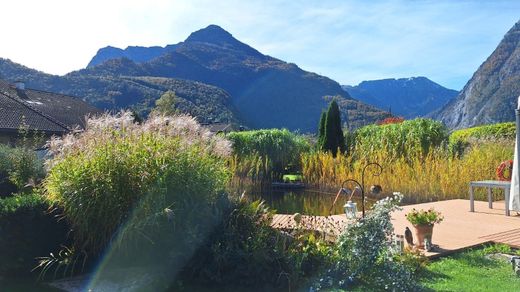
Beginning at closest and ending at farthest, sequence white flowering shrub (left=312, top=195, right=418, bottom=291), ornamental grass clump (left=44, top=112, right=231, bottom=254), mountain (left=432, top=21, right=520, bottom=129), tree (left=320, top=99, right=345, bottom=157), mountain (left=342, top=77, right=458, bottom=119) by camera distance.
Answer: white flowering shrub (left=312, top=195, right=418, bottom=291), ornamental grass clump (left=44, top=112, right=231, bottom=254), tree (left=320, top=99, right=345, bottom=157), mountain (left=432, top=21, right=520, bottom=129), mountain (left=342, top=77, right=458, bottom=119)

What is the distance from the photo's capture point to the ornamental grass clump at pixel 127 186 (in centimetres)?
500

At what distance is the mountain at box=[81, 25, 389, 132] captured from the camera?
73.8m

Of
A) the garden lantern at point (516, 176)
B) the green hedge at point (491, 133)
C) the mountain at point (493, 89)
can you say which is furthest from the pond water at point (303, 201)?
the mountain at point (493, 89)

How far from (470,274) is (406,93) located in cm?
16399

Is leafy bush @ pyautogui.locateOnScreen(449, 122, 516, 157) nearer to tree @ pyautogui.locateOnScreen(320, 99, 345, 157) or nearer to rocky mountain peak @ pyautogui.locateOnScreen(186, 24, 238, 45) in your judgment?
tree @ pyautogui.locateOnScreen(320, 99, 345, 157)

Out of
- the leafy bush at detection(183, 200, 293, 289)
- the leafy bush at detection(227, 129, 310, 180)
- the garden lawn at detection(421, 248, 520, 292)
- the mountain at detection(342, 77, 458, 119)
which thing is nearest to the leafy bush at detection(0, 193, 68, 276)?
the leafy bush at detection(183, 200, 293, 289)

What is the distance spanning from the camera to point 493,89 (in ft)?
244

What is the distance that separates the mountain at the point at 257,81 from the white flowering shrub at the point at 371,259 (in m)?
58.1

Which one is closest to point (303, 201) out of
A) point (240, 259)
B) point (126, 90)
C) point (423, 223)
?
point (423, 223)

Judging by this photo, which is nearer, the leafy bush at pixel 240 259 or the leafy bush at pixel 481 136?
the leafy bush at pixel 240 259

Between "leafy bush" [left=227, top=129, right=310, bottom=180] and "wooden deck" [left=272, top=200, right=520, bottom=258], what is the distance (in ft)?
26.8

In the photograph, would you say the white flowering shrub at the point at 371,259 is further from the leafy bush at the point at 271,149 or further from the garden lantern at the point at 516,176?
the leafy bush at the point at 271,149

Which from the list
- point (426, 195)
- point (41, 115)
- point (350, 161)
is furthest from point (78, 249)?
point (41, 115)

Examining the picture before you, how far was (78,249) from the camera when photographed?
5516 mm
